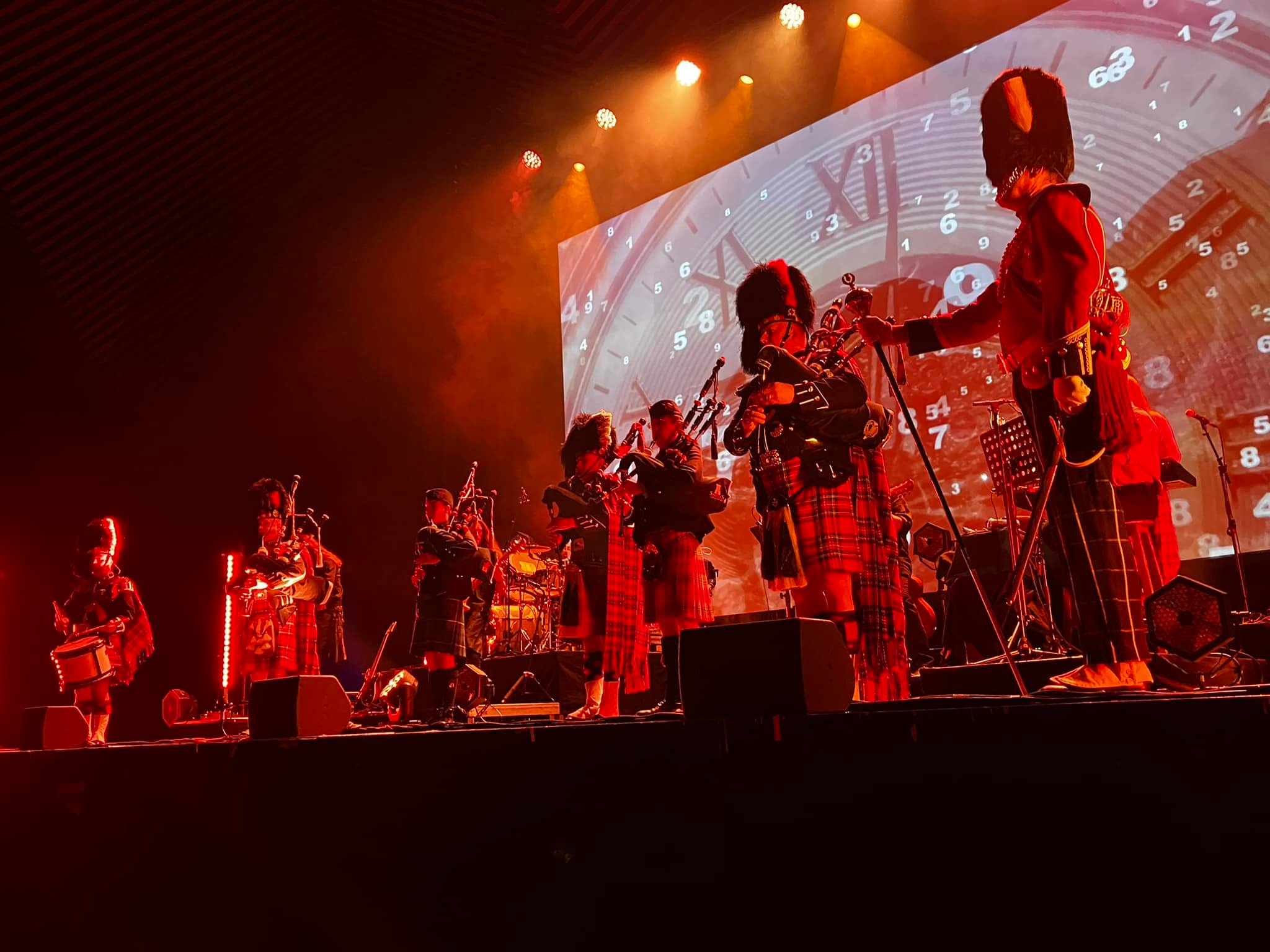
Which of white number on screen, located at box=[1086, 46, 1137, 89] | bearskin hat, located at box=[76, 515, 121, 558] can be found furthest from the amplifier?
white number on screen, located at box=[1086, 46, 1137, 89]

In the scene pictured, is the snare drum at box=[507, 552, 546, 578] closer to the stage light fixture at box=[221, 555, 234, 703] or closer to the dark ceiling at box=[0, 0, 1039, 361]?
the stage light fixture at box=[221, 555, 234, 703]

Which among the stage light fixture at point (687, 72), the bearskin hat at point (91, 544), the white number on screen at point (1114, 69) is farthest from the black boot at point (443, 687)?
the stage light fixture at point (687, 72)

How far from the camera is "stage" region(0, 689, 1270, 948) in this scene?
1.53 meters

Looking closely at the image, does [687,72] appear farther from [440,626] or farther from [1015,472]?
[1015,472]

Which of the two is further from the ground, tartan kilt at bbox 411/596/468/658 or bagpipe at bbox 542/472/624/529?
bagpipe at bbox 542/472/624/529

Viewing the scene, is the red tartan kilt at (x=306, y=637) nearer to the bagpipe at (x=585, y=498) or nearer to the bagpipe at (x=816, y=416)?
the bagpipe at (x=585, y=498)

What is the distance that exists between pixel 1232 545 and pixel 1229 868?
4.82m

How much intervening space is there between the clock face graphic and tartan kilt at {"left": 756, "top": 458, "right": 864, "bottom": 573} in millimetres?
3457

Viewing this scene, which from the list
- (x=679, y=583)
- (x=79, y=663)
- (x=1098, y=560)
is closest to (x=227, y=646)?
(x=79, y=663)

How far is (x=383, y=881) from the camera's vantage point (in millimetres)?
2713

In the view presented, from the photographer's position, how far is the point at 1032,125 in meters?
2.87

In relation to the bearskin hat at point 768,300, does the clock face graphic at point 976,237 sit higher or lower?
higher

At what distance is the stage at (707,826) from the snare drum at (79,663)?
11.6 feet

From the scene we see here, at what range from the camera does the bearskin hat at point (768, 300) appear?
3.99 m
